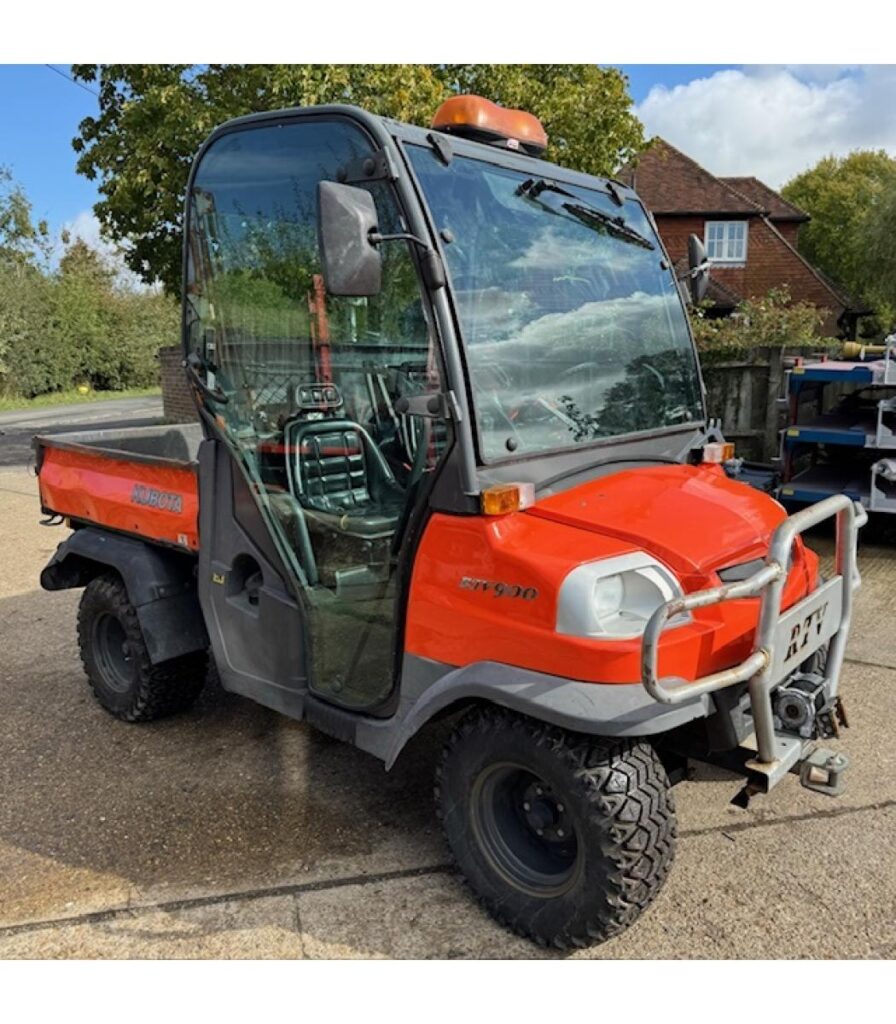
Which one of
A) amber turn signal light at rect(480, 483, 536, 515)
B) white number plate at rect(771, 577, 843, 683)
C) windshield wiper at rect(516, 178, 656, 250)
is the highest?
windshield wiper at rect(516, 178, 656, 250)

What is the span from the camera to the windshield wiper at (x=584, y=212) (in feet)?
9.43

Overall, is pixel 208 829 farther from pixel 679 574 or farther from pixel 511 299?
pixel 511 299

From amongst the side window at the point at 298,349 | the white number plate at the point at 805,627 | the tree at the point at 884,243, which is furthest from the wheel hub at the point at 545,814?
the tree at the point at 884,243

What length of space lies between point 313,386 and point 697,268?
5.27ft

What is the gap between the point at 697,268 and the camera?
135 inches

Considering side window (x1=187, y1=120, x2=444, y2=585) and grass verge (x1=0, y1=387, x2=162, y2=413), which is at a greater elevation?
side window (x1=187, y1=120, x2=444, y2=585)

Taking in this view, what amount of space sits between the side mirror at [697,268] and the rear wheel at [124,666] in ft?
8.57

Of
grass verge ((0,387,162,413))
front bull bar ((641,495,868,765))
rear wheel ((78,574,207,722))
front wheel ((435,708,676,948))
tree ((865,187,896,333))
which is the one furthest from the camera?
tree ((865,187,896,333))

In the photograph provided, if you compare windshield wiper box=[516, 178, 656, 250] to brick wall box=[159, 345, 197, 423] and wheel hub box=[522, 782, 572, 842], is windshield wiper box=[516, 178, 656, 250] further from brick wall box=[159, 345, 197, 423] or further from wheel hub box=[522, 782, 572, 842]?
brick wall box=[159, 345, 197, 423]

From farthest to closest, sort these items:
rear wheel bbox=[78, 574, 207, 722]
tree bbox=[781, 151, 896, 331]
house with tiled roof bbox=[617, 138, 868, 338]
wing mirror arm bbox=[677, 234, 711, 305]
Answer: tree bbox=[781, 151, 896, 331] < house with tiled roof bbox=[617, 138, 868, 338] < rear wheel bbox=[78, 574, 207, 722] < wing mirror arm bbox=[677, 234, 711, 305]

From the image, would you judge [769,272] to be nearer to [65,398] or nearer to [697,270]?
[65,398]

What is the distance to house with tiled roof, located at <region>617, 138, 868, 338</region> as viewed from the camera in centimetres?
2303

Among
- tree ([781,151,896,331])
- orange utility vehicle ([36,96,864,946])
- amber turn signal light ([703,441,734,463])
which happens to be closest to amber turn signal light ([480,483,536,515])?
orange utility vehicle ([36,96,864,946])

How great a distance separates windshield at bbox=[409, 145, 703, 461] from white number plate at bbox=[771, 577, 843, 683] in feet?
2.63
